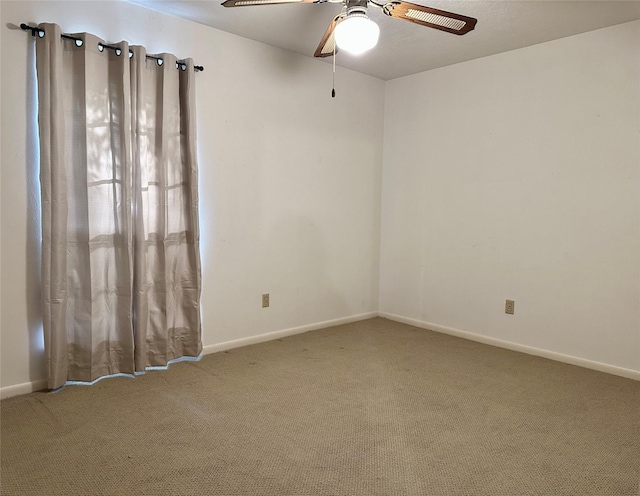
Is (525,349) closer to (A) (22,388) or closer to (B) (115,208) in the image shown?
(B) (115,208)

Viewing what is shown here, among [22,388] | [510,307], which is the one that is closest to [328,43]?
[510,307]

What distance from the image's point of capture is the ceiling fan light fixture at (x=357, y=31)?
209 centimetres

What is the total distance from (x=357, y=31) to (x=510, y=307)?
97.1 inches

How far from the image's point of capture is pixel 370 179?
4.47m

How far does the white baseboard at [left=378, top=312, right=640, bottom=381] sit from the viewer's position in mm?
3127

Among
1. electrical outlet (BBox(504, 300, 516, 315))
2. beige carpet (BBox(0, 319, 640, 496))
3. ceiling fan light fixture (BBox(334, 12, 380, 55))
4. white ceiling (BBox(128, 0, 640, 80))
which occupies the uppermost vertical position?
white ceiling (BBox(128, 0, 640, 80))

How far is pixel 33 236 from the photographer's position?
8.50 feet

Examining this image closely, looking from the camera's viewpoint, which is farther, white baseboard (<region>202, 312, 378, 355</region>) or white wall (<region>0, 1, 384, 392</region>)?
white baseboard (<region>202, 312, 378, 355</region>)

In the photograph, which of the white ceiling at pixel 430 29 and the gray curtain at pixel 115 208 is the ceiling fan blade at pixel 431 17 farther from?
the gray curtain at pixel 115 208

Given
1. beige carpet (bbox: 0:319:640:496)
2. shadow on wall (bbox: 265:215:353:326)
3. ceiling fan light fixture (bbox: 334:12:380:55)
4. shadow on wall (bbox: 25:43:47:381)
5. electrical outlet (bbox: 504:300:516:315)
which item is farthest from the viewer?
shadow on wall (bbox: 265:215:353:326)

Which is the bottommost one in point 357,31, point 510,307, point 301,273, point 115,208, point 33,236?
point 510,307

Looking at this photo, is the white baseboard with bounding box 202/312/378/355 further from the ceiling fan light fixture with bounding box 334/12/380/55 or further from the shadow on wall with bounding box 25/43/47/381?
the ceiling fan light fixture with bounding box 334/12/380/55

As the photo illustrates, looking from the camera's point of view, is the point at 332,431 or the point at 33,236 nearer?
the point at 332,431

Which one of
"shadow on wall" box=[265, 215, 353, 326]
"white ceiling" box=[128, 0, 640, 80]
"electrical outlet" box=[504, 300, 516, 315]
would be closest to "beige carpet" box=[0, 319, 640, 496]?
"electrical outlet" box=[504, 300, 516, 315]
